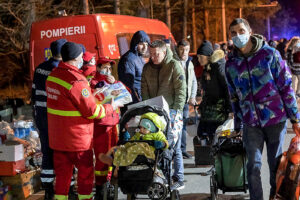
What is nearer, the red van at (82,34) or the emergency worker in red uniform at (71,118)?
the emergency worker in red uniform at (71,118)

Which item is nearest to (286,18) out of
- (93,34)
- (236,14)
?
(236,14)

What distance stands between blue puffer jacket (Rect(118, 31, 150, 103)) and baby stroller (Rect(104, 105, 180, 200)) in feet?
6.63

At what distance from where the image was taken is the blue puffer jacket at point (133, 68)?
814 centimetres

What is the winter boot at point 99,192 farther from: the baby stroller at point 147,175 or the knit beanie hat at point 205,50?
the knit beanie hat at point 205,50

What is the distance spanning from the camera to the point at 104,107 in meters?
5.82

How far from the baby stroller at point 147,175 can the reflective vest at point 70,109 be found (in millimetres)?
508

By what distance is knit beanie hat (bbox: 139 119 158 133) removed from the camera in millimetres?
5938

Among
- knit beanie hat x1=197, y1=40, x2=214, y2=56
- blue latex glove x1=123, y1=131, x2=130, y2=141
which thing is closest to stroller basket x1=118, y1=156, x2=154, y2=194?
blue latex glove x1=123, y1=131, x2=130, y2=141

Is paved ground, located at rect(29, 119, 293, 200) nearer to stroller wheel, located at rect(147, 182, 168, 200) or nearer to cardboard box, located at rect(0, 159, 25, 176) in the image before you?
cardboard box, located at rect(0, 159, 25, 176)

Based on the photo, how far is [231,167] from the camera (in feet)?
18.6

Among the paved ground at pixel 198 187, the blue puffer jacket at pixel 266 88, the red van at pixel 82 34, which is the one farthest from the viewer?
the red van at pixel 82 34

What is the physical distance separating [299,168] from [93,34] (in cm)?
615

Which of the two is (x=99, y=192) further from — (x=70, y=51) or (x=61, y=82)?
(x=70, y=51)

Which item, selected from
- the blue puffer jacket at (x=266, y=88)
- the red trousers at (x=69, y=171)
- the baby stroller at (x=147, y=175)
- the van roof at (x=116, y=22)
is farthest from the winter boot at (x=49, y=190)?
the van roof at (x=116, y=22)
